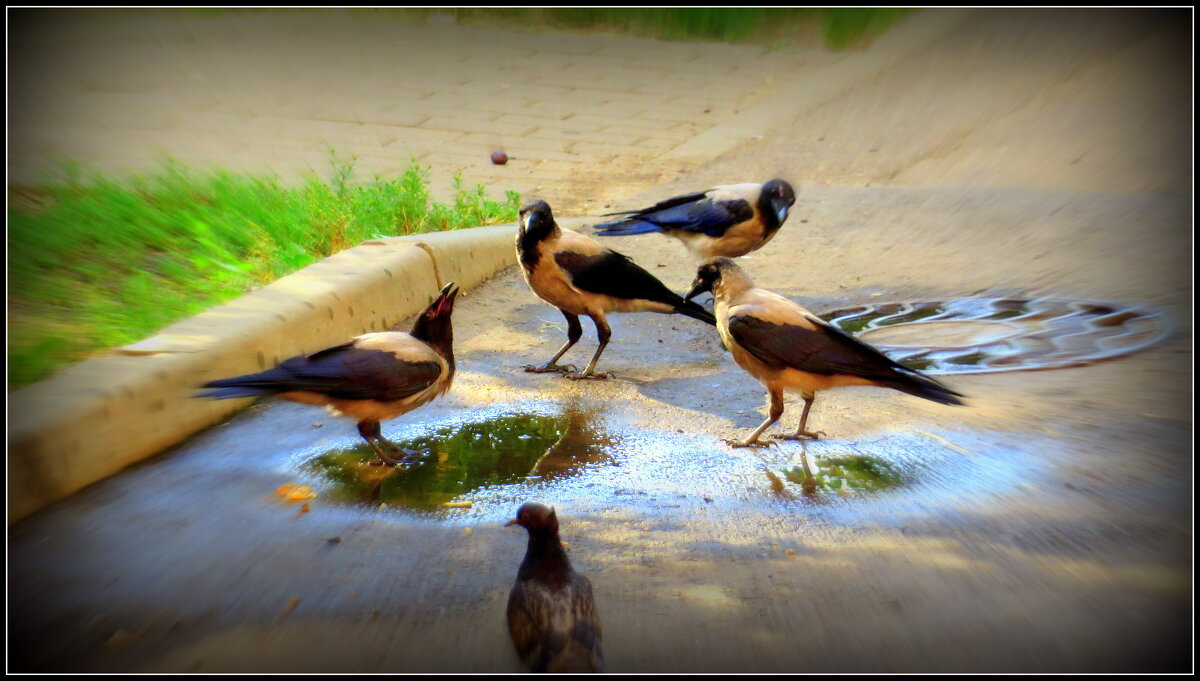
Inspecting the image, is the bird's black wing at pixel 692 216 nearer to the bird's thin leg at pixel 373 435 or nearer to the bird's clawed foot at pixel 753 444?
the bird's clawed foot at pixel 753 444

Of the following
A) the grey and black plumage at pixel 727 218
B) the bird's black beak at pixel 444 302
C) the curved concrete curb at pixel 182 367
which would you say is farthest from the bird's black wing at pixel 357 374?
the grey and black plumage at pixel 727 218

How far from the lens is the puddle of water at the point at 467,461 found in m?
3.95

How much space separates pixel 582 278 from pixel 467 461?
1.79m

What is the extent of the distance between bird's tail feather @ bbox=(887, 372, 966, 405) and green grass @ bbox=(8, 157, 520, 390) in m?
3.53

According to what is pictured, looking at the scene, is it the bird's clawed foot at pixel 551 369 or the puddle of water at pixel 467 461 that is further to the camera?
the bird's clawed foot at pixel 551 369

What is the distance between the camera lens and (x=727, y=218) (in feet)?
23.8

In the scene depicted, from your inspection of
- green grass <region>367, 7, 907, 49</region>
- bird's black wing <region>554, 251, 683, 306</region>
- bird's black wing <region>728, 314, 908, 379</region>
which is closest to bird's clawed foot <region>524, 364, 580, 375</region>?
bird's black wing <region>554, 251, 683, 306</region>

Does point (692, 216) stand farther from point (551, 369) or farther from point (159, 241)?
point (159, 241)

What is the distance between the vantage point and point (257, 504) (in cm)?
377

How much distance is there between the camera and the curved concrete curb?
12.0 ft

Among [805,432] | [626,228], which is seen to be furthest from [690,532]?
[626,228]

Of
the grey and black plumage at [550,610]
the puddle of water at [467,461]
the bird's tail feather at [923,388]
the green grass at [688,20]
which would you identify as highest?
the green grass at [688,20]

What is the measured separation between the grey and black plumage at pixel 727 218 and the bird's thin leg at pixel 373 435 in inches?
146

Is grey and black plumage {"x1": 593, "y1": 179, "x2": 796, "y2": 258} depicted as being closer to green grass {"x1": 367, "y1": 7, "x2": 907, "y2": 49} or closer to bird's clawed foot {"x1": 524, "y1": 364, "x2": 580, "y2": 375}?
bird's clawed foot {"x1": 524, "y1": 364, "x2": 580, "y2": 375}
